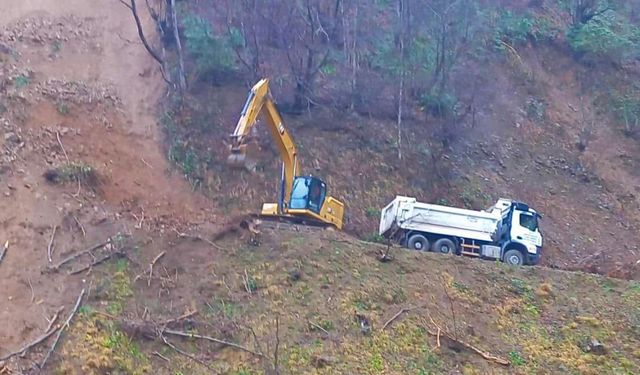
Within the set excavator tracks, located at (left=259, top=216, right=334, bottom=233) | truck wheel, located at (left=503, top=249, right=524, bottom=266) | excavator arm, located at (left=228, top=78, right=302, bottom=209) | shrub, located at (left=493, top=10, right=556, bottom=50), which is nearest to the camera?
excavator arm, located at (left=228, top=78, right=302, bottom=209)

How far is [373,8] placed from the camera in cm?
2914

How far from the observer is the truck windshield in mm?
19922

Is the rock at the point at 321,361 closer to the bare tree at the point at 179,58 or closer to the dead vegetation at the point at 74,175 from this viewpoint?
the dead vegetation at the point at 74,175

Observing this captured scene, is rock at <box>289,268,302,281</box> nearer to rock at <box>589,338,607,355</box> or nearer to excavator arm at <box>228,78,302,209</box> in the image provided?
excavator arm at <box>228,78,302,209</box>

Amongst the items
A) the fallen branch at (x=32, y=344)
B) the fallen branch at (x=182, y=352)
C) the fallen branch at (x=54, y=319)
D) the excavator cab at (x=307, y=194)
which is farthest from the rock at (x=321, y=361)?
the excavator cab at (x=307, y=194)

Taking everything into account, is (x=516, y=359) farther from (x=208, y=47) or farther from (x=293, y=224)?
(x=208, y=47)

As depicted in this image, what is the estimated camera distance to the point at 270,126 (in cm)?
1895

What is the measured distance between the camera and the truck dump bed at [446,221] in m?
19.8

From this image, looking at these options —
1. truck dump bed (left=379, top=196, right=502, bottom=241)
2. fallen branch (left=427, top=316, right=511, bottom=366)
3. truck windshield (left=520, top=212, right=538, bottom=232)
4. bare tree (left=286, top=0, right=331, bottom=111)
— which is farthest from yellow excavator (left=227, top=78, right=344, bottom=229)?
bare tree (left=286, top=0, right=331, bottom=111)

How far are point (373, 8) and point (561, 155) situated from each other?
845cm

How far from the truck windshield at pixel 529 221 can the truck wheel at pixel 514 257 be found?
0.70m

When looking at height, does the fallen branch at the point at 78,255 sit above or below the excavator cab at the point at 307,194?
below

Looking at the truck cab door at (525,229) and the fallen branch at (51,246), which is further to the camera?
the truck cab door at (525,229)

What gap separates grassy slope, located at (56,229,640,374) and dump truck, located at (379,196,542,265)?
223cm
